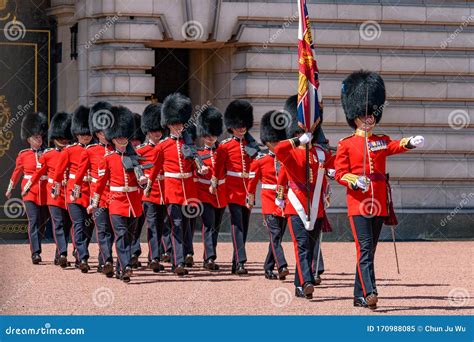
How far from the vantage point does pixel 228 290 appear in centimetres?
1214

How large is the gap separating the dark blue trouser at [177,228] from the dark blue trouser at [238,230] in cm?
41

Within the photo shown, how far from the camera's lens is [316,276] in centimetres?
1256

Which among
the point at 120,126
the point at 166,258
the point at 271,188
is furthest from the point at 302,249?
the point at 166,258

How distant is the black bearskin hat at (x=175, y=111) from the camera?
1382 cm

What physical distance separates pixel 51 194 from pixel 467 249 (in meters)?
4.97

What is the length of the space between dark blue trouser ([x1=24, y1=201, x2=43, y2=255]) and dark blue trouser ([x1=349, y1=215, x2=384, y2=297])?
4690mm

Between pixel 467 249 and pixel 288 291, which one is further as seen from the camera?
pixel 467 249

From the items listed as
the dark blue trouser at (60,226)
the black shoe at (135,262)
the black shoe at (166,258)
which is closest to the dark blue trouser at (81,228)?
the dark blue trouser at (60,226)

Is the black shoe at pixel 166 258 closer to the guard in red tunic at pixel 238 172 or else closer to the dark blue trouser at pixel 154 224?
the dark blue trouser at pixel 154 224

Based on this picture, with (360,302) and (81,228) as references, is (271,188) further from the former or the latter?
(360,302)

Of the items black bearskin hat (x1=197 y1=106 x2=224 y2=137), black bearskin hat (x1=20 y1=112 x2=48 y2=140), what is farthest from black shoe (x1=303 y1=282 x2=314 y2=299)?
black bearskin hat (x1=20 y1=112 x2=48 y2=140)

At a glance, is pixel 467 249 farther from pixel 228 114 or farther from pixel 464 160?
pixel 228 114

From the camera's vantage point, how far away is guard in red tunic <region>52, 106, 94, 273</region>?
45.6 feet
